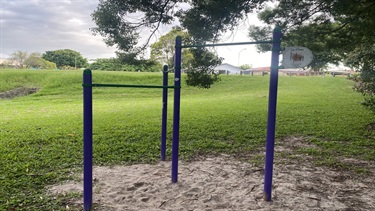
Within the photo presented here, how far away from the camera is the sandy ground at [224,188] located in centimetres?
280

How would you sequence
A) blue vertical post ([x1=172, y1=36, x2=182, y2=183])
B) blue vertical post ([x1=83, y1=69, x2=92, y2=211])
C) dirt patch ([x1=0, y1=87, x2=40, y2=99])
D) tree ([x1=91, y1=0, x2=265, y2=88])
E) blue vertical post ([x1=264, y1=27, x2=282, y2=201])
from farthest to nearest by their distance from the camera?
dirt patch ([x1=0, y1=87, x2=40, y2=99]) → tree ([x1=91, y1=0, x2=265, y2=88]) → blue vertical post ([x1=172, y1=36, x2=182, y2=183]) → blue vertical post ([x1=264, y1=27, x2=282, y2=201]) → blue vertical post ([x1=83, y1=69, x2=92, y2=211])

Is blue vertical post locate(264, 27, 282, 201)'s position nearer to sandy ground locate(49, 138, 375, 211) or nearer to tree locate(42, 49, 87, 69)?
sandy ground locate(49, 138, 375, 211)

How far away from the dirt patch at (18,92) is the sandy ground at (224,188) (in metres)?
14.5

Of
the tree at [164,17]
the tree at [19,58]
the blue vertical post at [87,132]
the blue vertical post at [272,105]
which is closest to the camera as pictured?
the blue vertical post at [87,132]

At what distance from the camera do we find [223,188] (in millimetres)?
3195

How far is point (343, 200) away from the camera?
290 cm

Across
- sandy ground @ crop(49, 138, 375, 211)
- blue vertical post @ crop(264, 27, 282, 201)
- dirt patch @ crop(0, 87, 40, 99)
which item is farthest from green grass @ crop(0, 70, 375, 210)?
dirt patch @ crop(0, 87, 40, 99)

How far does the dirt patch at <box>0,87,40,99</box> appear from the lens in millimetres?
15799

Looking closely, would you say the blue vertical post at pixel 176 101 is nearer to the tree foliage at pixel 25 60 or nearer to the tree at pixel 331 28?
the tree at pixel 331 28

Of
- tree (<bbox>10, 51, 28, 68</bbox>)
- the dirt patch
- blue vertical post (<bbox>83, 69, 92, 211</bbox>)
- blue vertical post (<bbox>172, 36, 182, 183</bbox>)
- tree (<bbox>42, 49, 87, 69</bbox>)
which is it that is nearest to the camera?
blue vertical post (<bbox>83, 69, 92, 211</bbox>)

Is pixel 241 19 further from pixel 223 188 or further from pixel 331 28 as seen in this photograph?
pixel 223 188

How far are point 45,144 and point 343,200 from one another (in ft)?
14.5

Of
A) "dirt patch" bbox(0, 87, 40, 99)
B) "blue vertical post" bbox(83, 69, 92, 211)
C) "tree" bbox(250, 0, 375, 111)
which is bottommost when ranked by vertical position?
"dirt patch" bbox(0, 87, 40, 99)

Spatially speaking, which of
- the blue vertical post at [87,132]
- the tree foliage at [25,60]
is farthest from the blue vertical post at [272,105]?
the tree foliage at [25,60]
